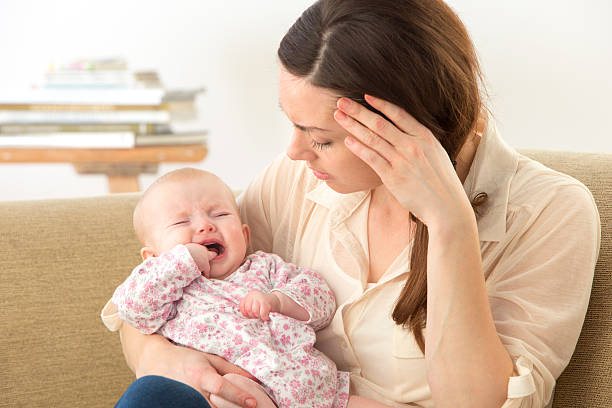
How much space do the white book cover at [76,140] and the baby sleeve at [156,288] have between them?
127 cm

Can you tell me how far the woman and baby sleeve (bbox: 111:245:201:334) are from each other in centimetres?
7

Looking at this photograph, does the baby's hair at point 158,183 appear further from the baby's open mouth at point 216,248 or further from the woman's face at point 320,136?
the woman's face at point 320,136

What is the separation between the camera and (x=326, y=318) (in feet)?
4.88

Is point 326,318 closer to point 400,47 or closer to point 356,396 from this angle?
point 356,396

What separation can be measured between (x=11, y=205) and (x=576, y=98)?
2210 mm

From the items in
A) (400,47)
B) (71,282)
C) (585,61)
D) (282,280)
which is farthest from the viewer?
(585,61)

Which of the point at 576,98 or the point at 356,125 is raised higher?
the point at 356,125

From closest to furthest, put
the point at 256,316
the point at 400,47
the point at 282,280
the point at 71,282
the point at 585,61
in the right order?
the point at 400,47 < the point at 256,316 < the point at 282,280 < the point at 71,282 < the point at 585,61

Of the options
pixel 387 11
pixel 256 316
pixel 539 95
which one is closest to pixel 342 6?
pixel 387 11

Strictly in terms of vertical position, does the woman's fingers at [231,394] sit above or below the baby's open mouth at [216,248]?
below

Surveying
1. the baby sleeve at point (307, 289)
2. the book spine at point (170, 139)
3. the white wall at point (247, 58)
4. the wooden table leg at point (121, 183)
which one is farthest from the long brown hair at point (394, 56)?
the white wall at point (247, 58)

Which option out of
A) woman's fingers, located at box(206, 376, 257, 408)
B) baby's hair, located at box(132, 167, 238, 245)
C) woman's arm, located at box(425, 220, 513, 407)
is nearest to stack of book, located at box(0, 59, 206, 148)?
baby's hair, located at box(132, 167, 238, 245)

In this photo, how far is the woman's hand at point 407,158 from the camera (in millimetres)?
1208

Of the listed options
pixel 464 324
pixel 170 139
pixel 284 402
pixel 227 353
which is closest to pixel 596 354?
pixel 464 324
